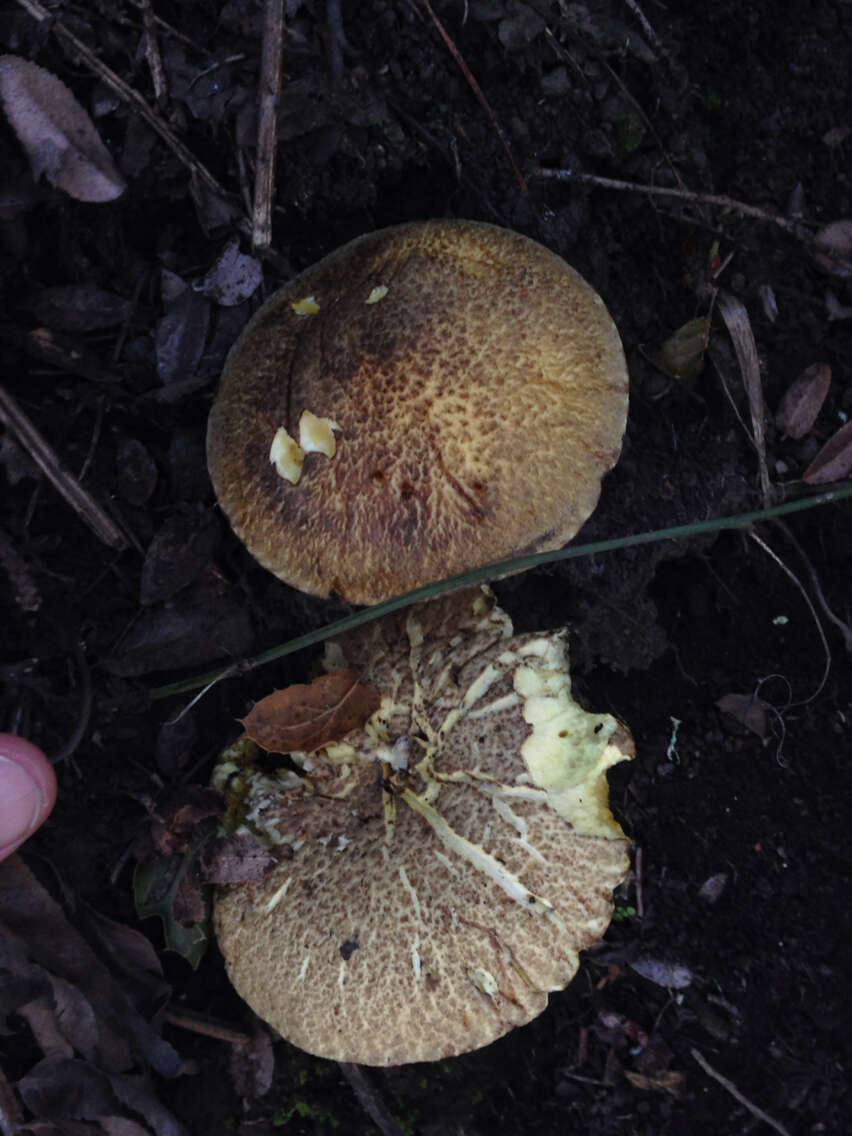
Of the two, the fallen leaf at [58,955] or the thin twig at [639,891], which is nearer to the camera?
the fallen leaf at [58,955]

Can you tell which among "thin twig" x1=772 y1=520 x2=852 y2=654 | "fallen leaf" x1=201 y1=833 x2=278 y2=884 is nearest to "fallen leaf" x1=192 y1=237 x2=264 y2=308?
"fallen leaf" x1=201 y1=833 x2=278 y2=884

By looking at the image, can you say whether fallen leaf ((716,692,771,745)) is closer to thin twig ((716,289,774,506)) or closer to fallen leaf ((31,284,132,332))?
thin twig ((716,289,774,506))

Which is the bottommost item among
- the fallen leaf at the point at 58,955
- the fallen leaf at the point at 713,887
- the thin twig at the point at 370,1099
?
the thin twig at the point at 370,1099

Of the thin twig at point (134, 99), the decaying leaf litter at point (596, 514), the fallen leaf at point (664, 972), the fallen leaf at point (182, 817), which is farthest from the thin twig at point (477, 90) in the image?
the fallen leaf at point (664, 972)

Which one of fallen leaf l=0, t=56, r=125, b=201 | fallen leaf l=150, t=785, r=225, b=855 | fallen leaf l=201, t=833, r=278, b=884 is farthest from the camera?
fallen leaf l=150, t=785, r=225, b=855

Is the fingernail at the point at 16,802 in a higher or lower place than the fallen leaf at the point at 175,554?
lower

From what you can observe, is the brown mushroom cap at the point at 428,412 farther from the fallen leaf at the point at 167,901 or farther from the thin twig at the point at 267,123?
the fallen leaf at the point at 167,901
